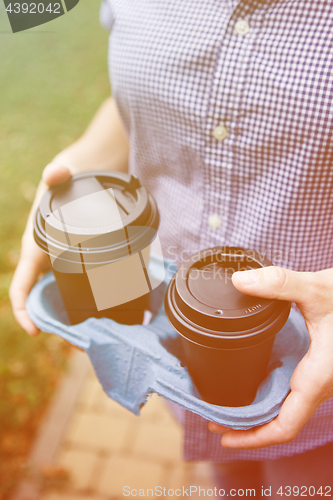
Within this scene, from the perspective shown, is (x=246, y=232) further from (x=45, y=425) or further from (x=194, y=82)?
(x=45, y=425)

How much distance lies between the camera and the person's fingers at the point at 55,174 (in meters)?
1.12

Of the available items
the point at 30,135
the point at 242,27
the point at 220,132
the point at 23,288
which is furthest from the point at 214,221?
the point at 30,135

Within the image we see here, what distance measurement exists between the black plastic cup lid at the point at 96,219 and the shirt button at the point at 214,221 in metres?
0.24

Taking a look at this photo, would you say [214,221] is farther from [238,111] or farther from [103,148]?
[103,148]

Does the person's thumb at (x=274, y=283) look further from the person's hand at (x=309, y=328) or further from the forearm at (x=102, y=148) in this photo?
the forearm at (x=102, y=148)

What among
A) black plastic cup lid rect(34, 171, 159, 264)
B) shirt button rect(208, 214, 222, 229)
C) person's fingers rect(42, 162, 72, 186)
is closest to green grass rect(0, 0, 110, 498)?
person's fingers rect(42, 162, 72, 186)

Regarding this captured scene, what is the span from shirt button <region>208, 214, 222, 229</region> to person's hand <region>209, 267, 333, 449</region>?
1.32ft

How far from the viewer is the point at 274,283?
32.5 inches

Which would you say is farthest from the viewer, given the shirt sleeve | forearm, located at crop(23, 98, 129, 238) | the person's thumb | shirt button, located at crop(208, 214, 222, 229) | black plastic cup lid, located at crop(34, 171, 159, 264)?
forearm, located at crop(23, 98, 129, 238)

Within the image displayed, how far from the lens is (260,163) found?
112cm

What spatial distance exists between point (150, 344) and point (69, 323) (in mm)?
313

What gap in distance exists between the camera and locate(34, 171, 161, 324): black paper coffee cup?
0.97 metres

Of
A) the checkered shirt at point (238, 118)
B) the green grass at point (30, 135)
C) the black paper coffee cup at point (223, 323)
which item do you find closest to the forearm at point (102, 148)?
the checkered shirt at point (238, 118)

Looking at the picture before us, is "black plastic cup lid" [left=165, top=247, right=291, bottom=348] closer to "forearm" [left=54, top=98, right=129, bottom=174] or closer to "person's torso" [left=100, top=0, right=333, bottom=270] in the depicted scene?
"person's torso" [left=100, top=0, right=333, bottom=270]
